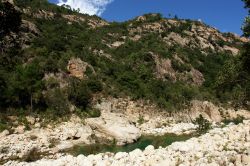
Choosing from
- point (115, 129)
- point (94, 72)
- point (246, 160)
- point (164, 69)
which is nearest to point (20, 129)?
point (115, 129)

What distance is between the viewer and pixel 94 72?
88.5 meters

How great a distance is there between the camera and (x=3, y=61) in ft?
76.7

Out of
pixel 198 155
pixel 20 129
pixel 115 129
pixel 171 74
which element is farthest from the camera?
pixel 171 74

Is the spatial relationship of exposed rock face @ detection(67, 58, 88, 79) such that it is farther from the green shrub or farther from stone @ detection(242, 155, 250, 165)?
stone @ detection(242, 155, 250, 165)

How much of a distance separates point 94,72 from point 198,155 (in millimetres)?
60068

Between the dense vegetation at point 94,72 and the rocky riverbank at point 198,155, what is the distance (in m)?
4.11

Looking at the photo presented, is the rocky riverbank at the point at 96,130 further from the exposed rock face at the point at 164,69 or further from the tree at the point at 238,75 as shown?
the tree at the point at 238,75

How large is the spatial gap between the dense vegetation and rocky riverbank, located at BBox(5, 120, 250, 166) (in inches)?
162

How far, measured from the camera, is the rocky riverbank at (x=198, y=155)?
28466 mm

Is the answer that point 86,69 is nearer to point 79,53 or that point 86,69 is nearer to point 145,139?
point 79,53

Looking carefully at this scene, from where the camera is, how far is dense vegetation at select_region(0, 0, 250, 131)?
66.1 m

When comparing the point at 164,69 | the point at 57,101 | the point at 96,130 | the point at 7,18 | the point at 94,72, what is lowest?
the point at 96,130

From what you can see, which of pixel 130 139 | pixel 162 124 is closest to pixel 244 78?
pixel 130 139

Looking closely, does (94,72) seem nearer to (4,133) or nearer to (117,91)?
(117,91)
